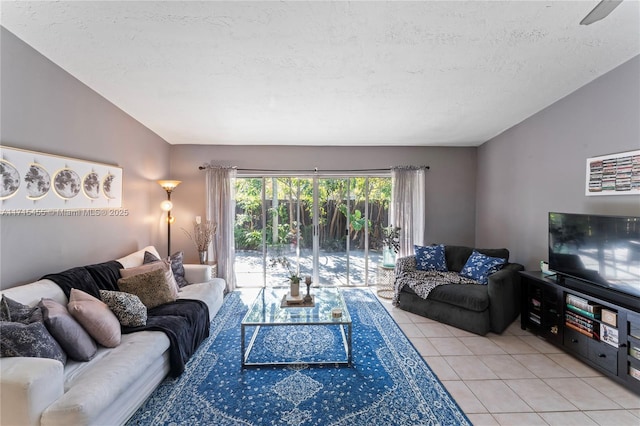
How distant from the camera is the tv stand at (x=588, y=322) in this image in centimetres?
208

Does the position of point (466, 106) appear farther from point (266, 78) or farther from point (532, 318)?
point (532, 318)

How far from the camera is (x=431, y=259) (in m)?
3.99

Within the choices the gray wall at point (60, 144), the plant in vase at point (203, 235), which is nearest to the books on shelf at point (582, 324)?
the plant in vase at point (203, 235)

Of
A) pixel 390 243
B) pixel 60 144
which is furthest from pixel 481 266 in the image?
pixel 60 144

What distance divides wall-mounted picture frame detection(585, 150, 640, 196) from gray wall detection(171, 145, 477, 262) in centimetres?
206

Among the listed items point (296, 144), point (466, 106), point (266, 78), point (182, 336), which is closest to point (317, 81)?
point (266, 78)

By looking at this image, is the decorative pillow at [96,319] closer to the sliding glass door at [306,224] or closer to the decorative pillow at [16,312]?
the decorative pillow at [16,312]

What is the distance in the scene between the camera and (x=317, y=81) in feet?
8.30

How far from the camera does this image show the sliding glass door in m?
4.70

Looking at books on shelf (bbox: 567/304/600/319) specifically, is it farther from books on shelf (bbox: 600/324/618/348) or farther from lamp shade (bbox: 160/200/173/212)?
lamp shade (bbox: 160/200/173/212)

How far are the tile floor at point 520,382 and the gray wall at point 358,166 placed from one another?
2.05 meters

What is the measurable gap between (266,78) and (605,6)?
2.19m

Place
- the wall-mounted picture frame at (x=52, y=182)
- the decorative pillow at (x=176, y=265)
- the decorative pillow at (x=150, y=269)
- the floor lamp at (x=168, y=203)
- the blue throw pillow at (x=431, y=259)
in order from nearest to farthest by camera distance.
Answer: the wall-mounted picture frame at (x=52, y=182), the decorative pillow at (x=150, y=269), the decorative pillow at (x=176, y=265), the blue throw pillow at (x=431, y=259), the floor lamp at (x=168, y=203)

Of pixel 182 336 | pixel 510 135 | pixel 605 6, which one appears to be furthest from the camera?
pixel 510 135
